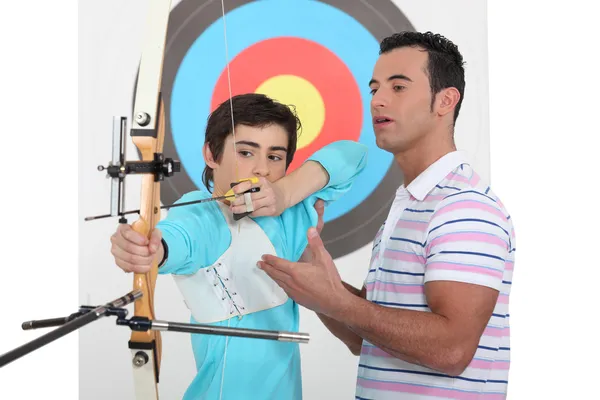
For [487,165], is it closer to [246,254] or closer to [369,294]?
[369,294]

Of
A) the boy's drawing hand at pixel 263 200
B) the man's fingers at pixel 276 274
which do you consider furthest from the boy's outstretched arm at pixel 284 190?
the man's fingers at pixel 276 274

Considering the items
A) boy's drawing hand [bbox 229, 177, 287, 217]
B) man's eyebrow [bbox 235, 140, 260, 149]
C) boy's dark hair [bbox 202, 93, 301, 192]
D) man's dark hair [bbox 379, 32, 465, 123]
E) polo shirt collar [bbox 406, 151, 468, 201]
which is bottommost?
boy's drawing hand [bbox 229, 177, 287, 217]

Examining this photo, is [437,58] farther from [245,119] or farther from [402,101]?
[245,119]

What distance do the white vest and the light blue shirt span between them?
1 cm

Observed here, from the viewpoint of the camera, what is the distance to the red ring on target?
61.9 inches

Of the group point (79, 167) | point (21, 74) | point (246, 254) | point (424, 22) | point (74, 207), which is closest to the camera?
point (246, 254)

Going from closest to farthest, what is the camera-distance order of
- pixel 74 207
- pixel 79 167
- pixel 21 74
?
pixel 79 167 → pixel 74 207 → pixel 21 74

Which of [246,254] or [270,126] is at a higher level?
[270,126]

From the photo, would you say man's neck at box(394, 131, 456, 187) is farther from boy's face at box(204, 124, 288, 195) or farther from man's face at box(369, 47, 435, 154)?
boy's face at box(204, 124, 288, 195)

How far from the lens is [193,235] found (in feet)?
3.70

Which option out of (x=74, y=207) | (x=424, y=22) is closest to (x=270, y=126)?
(x=74, y=207)

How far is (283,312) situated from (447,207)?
1.23ft

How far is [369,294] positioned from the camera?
1.40 meters

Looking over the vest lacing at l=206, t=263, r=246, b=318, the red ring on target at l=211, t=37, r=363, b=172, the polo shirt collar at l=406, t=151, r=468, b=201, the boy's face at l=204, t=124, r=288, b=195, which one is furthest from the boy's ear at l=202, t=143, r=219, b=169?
the polo shirt collar at l=406, t=151, r=468, b=201
